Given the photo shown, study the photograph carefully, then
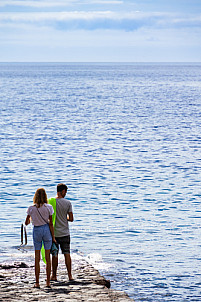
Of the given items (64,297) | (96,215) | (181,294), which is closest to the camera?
(64,297)

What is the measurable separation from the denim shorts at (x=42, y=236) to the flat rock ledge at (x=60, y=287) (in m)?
1.07

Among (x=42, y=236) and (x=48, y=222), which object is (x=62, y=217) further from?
(x=42, y=236)

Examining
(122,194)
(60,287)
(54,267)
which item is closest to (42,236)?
(54,267)

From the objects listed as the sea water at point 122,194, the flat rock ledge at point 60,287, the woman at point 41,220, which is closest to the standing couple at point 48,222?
the woman at point 41,220

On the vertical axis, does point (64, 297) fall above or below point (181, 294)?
above

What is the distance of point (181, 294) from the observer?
48.0ft

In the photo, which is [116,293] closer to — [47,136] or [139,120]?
[47,136]

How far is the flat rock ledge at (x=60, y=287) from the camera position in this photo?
12.5 metres

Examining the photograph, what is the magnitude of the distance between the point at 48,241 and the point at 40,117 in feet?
202

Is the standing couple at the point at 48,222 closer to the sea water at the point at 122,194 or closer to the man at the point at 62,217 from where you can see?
the man at the point at 62,217

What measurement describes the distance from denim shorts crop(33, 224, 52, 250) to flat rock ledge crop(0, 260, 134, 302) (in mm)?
1074

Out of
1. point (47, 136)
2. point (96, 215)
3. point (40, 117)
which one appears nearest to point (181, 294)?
point (96, 215)

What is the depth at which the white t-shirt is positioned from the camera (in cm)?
1263

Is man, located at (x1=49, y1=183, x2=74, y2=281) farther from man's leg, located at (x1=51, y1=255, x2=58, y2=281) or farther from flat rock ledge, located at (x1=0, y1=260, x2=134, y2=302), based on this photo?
flat rock ledge, located at (x1=0, y1=260, x2=134, y2=302)
